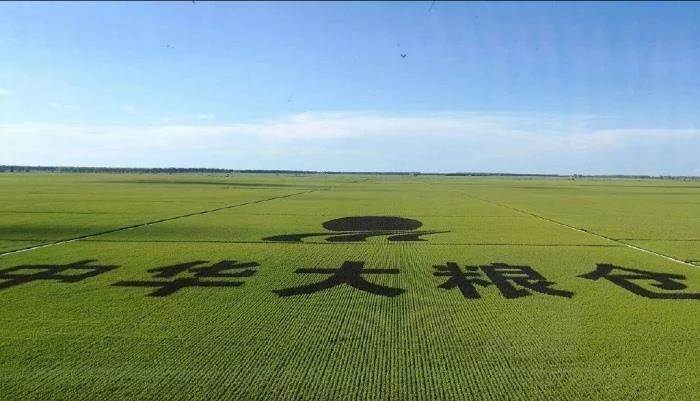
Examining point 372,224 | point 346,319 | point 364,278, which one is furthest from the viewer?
point 372,224

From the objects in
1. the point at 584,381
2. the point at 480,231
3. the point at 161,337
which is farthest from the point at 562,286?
the point at 480,231

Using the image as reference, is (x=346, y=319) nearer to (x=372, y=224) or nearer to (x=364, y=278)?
(x=364, y=278)

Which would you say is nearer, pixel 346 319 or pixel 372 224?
pixel 346 319

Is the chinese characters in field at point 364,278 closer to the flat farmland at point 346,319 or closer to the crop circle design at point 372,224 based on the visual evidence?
the flat farmland at point 346,319

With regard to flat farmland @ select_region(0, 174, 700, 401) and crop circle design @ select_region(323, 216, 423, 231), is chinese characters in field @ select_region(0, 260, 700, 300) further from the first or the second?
crop circle design @ select_region(323, 216, 423, 231)

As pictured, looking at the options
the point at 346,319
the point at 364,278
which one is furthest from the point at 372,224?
the point at 346,319

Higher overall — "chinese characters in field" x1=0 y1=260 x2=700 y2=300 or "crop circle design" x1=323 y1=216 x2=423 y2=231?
"chinese characters in field" x1=0 y1=260 x2=700 y2=300

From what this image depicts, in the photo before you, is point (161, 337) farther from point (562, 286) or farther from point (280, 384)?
point (562, 286)

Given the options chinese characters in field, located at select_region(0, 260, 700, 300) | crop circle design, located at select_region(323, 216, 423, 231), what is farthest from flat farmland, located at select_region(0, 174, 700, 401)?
crop circle design, located at select_region(323, 216, 423, 231)

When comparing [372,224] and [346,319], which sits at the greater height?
[346,319]
